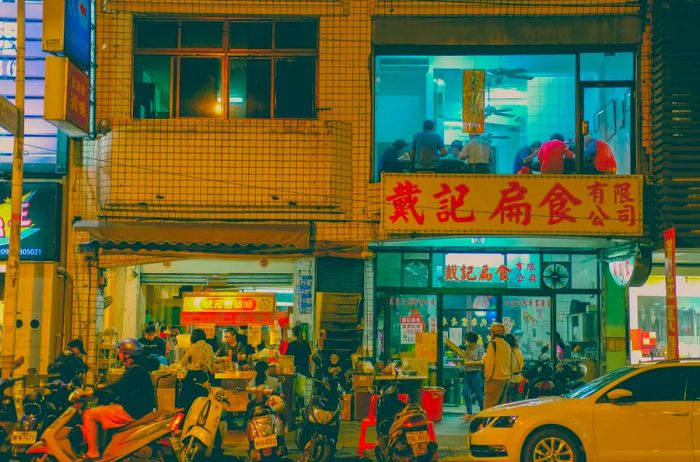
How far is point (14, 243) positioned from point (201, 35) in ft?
19.1

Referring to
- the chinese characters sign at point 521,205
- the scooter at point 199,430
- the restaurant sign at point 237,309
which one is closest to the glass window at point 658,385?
the chinese characters sign at point 521,205

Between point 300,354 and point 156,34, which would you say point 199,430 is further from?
point 156,34

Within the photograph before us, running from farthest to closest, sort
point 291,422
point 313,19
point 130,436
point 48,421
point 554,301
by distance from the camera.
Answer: point 554,301, point 313,19, point 291,422, point 48,421, point 130,436

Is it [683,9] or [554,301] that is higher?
[683,9]

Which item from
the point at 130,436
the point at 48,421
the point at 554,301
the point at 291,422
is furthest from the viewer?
the point at 554,301

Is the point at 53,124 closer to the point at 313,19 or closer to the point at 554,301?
the point at 313,19

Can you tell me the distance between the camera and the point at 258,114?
1738 cm

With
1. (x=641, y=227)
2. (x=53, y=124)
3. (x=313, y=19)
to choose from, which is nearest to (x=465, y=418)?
(x=641, y=227)

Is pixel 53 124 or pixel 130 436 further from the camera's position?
pixel 53 124

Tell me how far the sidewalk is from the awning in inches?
135

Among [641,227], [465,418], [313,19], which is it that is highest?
[313,19]

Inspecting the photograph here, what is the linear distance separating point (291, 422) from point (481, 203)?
515 cm

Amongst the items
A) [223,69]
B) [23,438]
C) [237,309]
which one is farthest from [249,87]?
[23,438]

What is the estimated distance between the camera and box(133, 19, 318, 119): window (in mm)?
17312
